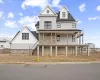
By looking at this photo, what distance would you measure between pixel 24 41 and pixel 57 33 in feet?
23.4

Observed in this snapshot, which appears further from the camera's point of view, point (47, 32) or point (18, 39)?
point (18, 39)

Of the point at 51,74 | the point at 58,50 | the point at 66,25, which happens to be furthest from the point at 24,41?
the point at 51,74

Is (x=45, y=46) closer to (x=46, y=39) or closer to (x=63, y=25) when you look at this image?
(x=46, y=39)

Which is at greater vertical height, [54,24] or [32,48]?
[54,24]

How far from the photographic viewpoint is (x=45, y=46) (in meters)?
43.0

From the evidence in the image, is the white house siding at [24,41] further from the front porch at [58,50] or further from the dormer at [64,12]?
the dormer at [64,12]

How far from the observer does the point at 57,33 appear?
1708 inches

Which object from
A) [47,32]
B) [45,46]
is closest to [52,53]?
[45,46]

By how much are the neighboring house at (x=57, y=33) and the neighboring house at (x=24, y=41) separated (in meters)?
2.24

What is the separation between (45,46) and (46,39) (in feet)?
4.64

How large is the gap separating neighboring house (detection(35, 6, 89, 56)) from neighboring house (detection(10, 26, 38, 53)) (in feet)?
7.36

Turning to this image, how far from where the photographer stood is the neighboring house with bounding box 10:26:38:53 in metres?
44.7

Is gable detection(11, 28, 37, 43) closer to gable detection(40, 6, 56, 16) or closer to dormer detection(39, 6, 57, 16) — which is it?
dormer detection(39, 6, 57, 16)

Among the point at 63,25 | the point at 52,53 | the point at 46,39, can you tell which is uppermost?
the point at 63,25
